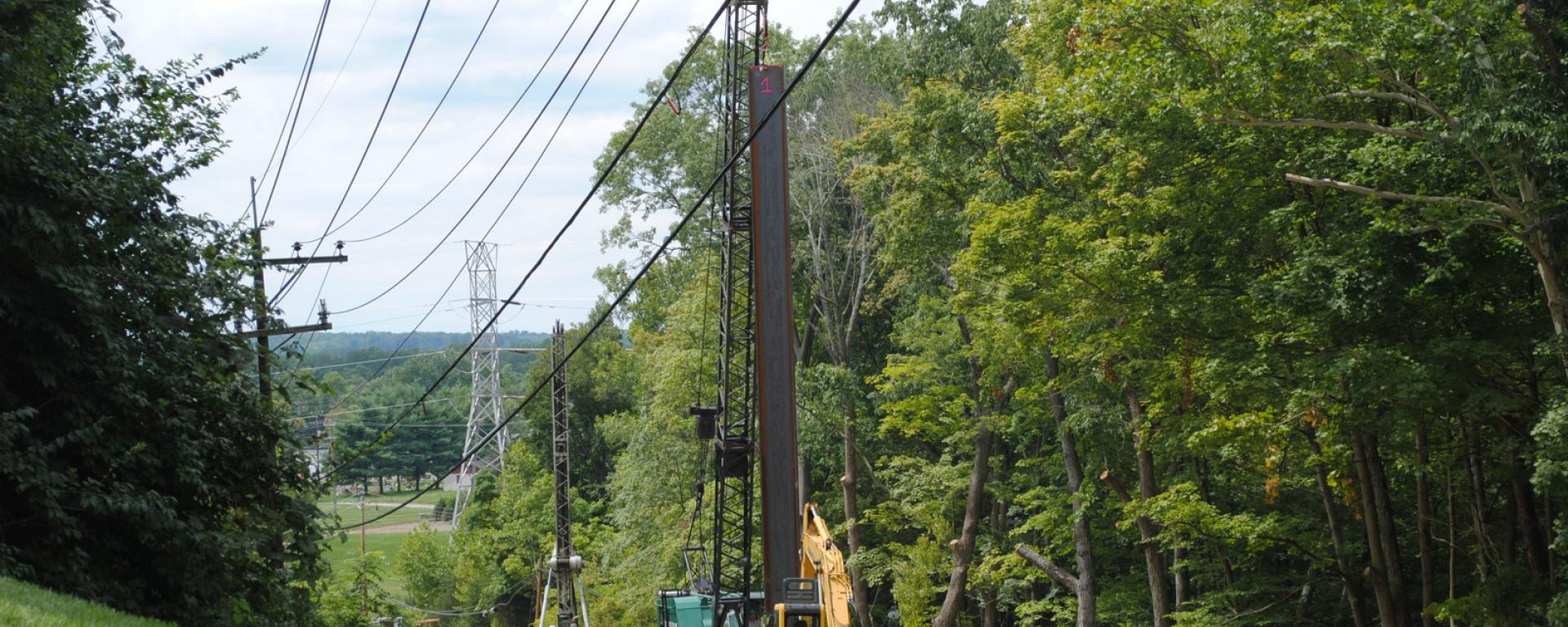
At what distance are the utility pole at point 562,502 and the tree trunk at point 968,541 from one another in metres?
8.24

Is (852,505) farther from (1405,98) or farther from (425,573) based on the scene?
(425,573)

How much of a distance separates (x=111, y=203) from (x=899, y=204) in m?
15.4


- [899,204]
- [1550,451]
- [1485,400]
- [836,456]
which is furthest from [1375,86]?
[836,456]

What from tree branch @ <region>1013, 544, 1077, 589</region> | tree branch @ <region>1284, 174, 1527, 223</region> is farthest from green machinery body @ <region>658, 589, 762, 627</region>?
tree branch @ <region>1284, 174, 1527, 223</region>

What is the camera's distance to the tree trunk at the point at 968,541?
27203 mm

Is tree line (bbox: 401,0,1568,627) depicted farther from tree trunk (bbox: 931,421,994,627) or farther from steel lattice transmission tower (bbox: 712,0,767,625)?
steel lattice transmission tower (bbox: 712,0,767,625)

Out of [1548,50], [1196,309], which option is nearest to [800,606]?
[1196,309]

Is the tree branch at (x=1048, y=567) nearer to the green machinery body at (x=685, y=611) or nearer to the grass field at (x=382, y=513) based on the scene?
the green machinery body at (x=685, y=611)

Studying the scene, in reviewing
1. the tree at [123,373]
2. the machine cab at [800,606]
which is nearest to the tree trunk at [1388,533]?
the machine cab at [800,606]

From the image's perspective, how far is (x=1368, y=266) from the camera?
499 inches

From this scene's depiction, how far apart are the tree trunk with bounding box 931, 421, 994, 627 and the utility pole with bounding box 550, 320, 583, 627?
8.24 meters

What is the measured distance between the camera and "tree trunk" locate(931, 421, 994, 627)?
2720 cm

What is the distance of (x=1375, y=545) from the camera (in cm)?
1661

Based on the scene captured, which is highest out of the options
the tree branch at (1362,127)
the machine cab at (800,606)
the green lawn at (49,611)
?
the tree branch at (1362,127)
